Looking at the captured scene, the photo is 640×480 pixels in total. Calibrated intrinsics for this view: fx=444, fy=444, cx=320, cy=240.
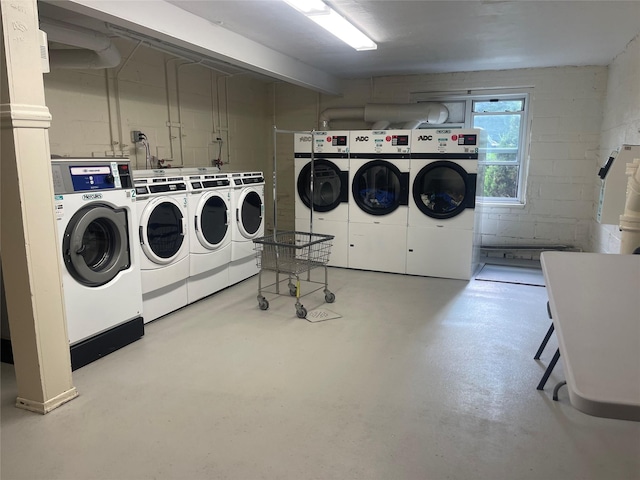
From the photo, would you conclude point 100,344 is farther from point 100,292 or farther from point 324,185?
point 324,185

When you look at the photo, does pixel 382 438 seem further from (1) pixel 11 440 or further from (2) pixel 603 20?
(2) pixel 603 20

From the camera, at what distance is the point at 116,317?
3.26 metres

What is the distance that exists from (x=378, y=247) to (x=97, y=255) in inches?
129

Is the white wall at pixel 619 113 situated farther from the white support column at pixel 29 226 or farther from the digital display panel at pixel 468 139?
the white support column at pixel 29 226

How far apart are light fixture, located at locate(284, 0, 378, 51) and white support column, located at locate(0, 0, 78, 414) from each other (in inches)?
65.7

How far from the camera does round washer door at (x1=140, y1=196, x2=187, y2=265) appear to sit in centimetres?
365

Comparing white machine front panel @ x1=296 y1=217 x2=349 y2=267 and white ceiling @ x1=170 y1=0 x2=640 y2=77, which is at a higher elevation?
white ceiling @ x1=170 y1=0 x2=640 y2=77

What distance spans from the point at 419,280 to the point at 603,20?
2983 mm

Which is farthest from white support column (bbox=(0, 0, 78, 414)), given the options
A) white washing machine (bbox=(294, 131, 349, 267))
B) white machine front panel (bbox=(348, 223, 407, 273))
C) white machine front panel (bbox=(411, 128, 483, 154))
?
white machine front panel (bbox=(411, 128, 483, 154))

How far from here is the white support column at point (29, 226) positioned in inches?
88.9

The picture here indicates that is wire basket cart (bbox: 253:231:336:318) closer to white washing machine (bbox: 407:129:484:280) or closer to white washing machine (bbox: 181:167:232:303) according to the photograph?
white washing machine (bbox: 181:167:232:303)

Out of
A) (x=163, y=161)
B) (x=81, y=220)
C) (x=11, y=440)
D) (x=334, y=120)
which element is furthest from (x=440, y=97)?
(x=11, y=440)

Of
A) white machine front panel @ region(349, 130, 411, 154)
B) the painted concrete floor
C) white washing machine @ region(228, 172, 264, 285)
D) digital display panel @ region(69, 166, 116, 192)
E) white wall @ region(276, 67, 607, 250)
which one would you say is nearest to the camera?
the painted concrete floor

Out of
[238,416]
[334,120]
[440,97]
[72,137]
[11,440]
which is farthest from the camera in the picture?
[334,120]
